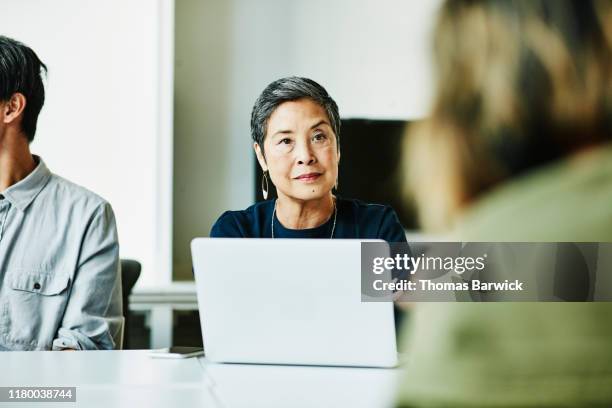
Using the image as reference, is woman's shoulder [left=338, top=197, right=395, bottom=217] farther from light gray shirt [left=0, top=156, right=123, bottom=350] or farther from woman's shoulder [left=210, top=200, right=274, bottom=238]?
light gray shirt [left=0, top=156, right=123, bottom=350]

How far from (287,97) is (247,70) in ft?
4.15

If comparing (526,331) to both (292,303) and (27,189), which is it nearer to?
(292,303)

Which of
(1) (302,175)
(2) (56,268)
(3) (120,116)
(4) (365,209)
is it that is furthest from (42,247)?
(3) (120,116)

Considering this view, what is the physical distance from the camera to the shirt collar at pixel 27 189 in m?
1.72

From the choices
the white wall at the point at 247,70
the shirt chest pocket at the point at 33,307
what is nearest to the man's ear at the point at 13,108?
the shirt chest pocket at the point at 33,307

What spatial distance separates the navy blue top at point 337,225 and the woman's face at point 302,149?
0.24ft

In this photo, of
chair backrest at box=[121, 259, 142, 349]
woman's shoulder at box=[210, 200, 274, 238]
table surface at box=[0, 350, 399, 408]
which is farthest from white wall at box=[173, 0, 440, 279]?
table surface at box=[0, 350, 399, 408]

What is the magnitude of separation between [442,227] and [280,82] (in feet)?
5.09

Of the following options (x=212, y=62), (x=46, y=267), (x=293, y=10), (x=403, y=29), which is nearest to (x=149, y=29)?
(x=212, y=62)

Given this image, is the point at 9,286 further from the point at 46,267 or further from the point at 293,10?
the point at 293,10

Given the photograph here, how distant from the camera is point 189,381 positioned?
1171 millimetres

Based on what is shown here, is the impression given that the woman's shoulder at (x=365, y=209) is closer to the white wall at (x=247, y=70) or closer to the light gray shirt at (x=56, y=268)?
the light gray shirt at (x=56, y=268)

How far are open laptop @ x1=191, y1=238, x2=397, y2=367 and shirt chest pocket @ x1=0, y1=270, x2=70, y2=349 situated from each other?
56 cm

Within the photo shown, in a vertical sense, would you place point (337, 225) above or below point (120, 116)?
below
